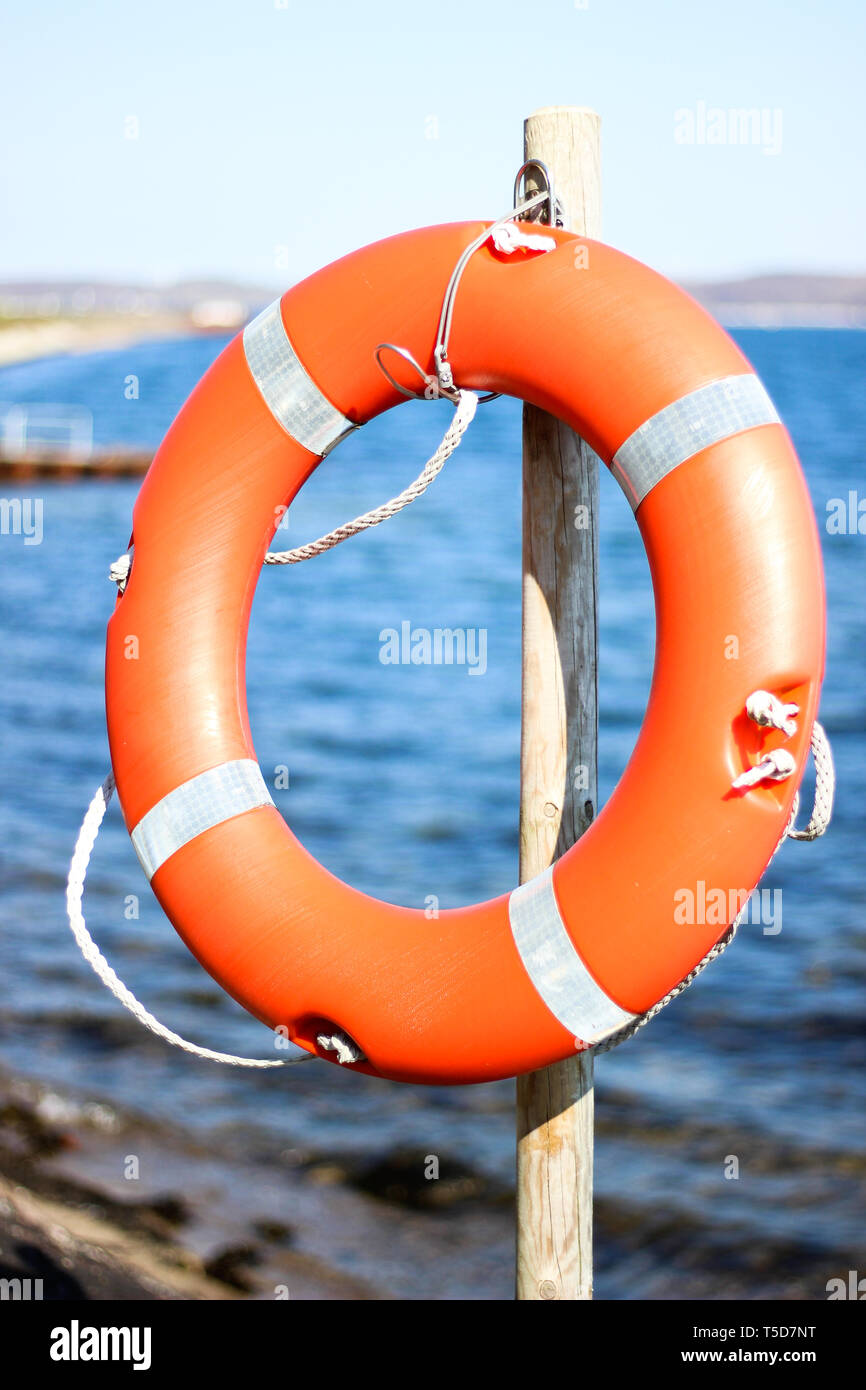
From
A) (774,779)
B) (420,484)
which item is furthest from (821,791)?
(420,484)

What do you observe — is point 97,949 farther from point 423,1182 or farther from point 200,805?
point 423,1182

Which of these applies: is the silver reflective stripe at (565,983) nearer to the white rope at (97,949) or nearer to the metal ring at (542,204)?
the white rope at (97,949)

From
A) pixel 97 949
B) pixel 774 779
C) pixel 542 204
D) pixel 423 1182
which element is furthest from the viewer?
pixel 423 1182

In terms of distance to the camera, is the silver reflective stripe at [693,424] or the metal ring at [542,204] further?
the metal ring at [542,204]

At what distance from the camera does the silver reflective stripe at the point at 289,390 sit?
1.88m

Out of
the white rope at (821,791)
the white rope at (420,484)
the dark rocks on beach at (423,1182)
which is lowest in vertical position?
the dark rocks on beach at (423,1182)

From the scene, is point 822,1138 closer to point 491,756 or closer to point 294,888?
point 294,888

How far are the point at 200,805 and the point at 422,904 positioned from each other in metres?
3.43

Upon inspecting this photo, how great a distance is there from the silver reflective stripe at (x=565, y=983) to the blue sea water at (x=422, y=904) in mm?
1724

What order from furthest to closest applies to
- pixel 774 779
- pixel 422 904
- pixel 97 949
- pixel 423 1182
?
1. pixel 422 904
2. pixel 423 1182
3. pixel 97 949
4. pixel 774 779

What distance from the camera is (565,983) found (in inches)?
65.7

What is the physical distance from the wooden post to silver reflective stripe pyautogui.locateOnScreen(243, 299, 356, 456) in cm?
28

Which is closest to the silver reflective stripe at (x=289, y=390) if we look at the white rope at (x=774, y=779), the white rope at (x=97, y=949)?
the white rope at (x=97, y=949)

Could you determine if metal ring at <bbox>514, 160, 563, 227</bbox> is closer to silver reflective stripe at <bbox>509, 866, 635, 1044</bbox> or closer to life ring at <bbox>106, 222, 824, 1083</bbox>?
life ring at <bbox>106, 222, 824, 1083</bbox>
